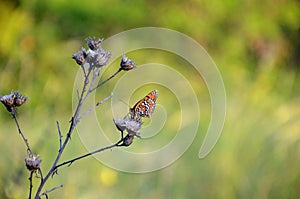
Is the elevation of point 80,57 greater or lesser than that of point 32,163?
greater

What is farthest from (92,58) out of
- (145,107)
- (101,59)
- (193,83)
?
(193,83)

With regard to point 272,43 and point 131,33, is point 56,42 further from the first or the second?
point 272,43

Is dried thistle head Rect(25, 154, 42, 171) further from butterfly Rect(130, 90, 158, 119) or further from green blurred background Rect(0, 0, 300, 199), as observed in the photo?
green blurred background Rect(0, 0, 300, 199)

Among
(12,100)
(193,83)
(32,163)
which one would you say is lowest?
(32,163)

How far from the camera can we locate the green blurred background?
2953 mm

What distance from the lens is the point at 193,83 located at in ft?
18.2

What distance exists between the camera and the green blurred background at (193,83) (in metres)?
2.95

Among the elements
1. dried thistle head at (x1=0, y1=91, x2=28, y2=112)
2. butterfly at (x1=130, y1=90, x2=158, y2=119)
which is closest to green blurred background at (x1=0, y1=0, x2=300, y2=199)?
dried thistle head at (x1=0, y1=91, x2=28, y2=112)

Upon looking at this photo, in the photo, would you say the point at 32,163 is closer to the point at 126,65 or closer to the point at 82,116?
the point at 82,116

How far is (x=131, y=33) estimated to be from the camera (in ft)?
17.8

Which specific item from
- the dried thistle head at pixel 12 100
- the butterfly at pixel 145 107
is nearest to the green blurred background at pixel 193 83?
the dried thistle head at pixel 12 100

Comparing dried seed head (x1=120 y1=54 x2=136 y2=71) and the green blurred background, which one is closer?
dried seed head (x1=120 y1=54 x2=136 y2=71)

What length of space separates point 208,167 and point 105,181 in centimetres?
51

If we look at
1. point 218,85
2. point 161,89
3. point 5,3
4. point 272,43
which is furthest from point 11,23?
point 272,43
